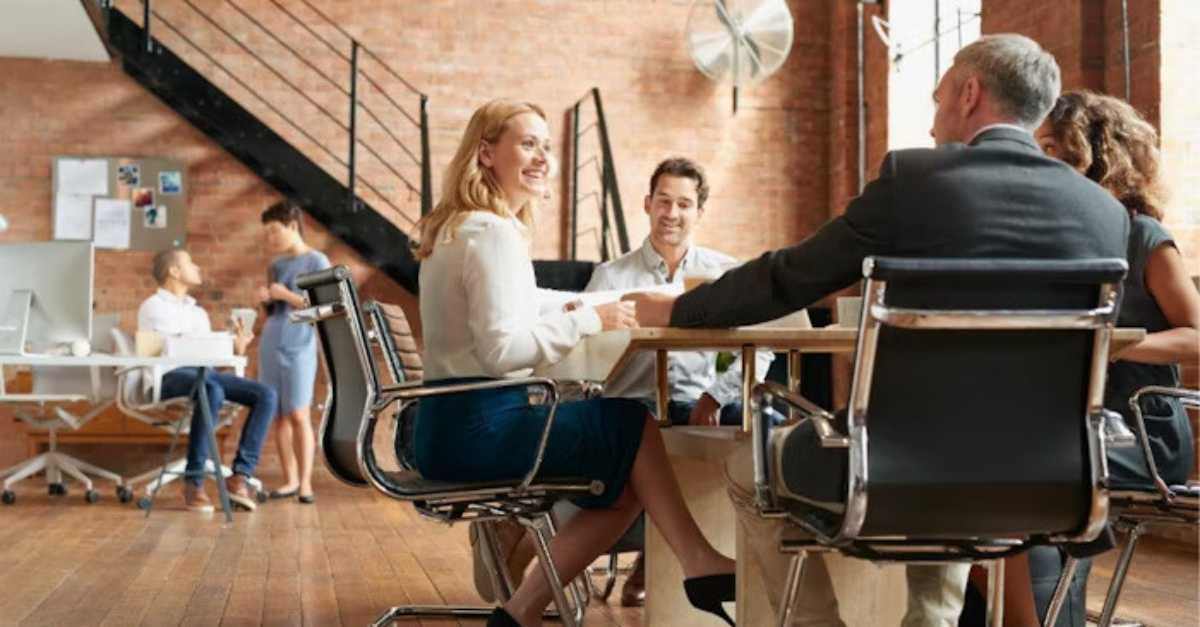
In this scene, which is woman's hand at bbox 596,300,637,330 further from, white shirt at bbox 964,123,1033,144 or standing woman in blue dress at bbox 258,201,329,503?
standing woman in blue dress at bbox 258,201,329,503

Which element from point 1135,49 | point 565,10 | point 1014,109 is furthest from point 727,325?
point 565,10

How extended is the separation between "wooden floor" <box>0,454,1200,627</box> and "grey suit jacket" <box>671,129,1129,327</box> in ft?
3.90

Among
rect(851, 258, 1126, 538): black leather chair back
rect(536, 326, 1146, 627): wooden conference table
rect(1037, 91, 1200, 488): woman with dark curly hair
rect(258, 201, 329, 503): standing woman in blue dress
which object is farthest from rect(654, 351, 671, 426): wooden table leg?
rect(258, 201, 329, 503): standing woman in blue dress

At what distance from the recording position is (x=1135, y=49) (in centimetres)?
647

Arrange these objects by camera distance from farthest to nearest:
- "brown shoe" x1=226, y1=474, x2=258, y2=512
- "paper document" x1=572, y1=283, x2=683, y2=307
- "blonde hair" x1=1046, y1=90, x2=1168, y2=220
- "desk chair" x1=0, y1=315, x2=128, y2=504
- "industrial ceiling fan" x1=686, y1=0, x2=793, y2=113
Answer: "industrial ceiling fan" x1=686, y1=0, x2=793, y2=113
"desk chair" x1=0, y1=315, x2=128, y2=504
"brown shoe" x1=226, y1=474, x2=258, y2=512
"blonde hair" x1=1046, y1=90, x2=1168, y2=220
"paper document" x1=572, y1=283, x2=683, y2=307

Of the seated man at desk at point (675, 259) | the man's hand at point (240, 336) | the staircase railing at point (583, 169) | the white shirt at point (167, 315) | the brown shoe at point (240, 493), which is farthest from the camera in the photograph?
the staircase railing at point (583, 169)

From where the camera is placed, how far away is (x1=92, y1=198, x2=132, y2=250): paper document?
29.9ft

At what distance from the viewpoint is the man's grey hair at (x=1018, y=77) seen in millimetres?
2445

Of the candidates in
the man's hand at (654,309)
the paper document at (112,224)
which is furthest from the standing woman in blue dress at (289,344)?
the man's hand at (654,309)

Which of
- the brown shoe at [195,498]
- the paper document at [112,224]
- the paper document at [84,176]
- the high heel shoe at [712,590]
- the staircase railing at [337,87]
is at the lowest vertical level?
the brown shoe at [195,498]

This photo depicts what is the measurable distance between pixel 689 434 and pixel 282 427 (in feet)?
15.7

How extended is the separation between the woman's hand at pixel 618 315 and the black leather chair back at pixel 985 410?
85 cm

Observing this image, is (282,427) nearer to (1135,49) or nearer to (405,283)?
(405,283)

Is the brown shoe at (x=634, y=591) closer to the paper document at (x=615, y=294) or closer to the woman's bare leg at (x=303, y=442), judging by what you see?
the paper document at (x=615, y=294)
